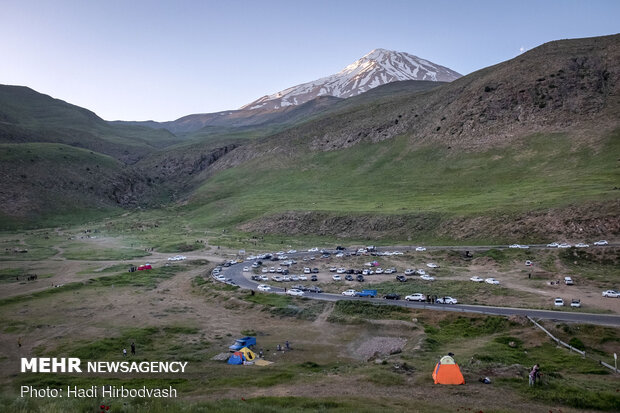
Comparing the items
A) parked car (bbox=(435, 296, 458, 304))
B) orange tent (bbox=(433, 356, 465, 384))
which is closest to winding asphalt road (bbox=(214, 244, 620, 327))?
parked car (bbox=(435, 296, 458, 304))

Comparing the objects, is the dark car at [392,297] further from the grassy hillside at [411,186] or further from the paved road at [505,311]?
the grassy hillside at [411,186]

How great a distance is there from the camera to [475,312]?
44.2 metres

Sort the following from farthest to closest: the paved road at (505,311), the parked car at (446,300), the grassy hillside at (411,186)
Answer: the grassy hillside at (411,186)
the parked car at (446,300)
the paved road at (505,311)

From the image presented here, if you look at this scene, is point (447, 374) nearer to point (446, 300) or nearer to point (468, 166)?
point (446, 300)

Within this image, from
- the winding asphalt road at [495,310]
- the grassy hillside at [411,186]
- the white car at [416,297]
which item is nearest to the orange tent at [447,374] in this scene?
the winding asphalt road at [495,310]

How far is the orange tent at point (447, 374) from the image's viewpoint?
2642 centimetres

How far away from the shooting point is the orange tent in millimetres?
26422

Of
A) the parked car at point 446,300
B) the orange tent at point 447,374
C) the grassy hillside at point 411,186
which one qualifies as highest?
the grassy hillside at point 411,186

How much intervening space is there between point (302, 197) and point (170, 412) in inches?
4996

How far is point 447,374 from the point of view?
26688mm

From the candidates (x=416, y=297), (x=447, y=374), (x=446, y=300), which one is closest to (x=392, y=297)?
(x=416, y=297)

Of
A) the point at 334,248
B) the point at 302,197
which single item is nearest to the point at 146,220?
the point at 302,197

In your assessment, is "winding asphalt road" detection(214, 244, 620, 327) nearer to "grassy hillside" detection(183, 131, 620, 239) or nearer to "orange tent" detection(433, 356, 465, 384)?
"orange tent" detection(433, 356, 465, 384)

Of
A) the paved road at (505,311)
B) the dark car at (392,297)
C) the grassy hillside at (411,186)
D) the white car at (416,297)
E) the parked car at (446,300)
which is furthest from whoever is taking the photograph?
the grassy hillside at (411,186)
